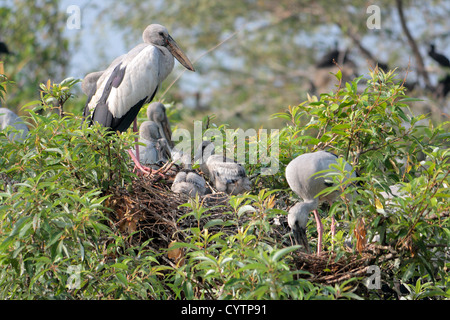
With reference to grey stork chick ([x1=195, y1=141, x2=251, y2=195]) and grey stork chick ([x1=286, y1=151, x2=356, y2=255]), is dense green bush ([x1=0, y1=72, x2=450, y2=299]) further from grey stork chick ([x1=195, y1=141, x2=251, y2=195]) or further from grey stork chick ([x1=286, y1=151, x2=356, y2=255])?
grey stork chick ([x1=195, y1=141, x2=251, y2=195])

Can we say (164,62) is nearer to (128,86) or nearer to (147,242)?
(128,86)

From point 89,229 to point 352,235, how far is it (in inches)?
53.5

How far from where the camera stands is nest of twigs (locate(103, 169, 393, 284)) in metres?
3.50

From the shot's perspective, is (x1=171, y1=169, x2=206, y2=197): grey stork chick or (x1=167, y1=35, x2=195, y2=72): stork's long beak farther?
(x1=167, y1=35, x2=195, y2=72): stork's long beak

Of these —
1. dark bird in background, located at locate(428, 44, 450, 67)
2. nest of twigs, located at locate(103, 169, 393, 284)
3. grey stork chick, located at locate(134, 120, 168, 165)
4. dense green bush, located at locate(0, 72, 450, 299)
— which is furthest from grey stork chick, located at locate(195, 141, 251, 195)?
dark bird in background, located at locate(428, 44, 450, 67)

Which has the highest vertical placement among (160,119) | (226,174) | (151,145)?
(160,119)

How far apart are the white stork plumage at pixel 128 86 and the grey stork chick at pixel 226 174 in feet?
2.56

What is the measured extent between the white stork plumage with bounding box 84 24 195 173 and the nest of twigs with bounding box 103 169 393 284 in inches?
35.7

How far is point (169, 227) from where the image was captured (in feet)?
13.1

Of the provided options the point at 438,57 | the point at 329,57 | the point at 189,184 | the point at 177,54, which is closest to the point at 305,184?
the point at 189,184

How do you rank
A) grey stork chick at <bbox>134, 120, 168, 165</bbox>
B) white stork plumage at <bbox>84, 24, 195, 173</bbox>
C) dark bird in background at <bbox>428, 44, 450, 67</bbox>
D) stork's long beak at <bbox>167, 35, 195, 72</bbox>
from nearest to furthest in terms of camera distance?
white stork plumage at <bbox>84, 24, 195, 173</bbox> → grey stork chick at <bbox>134, 120, 168, 165</bbox> → stork's long beak at <bbox>167, 35, 195, 72</bbox> → dark bird in background at <bbox>428, 44, 450, 67</bbox>

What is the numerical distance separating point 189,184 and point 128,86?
114 centimetres
